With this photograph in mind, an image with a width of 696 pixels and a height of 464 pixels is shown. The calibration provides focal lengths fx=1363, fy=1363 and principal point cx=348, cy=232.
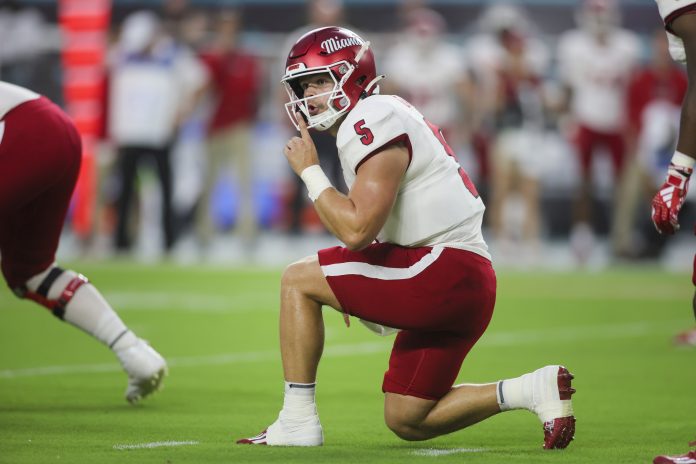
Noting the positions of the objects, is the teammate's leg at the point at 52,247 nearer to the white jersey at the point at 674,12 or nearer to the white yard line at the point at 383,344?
the white yard line at the point at 383,344

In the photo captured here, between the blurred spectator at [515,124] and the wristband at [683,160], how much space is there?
883 centimetres

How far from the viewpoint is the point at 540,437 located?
4.86 m

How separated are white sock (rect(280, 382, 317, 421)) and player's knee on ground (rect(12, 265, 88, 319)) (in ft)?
4.69

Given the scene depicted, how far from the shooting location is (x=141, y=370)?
215 inches

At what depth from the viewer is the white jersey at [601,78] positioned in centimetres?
1303

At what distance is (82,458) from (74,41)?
433 inches

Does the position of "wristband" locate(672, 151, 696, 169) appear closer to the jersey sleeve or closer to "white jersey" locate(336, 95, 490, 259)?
"white jersey" locate(336, 95, 490, 259)

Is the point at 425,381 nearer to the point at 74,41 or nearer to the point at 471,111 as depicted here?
the point at 471,111

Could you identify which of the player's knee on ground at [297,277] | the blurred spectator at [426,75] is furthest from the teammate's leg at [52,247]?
the blurred spectator at [426,75]

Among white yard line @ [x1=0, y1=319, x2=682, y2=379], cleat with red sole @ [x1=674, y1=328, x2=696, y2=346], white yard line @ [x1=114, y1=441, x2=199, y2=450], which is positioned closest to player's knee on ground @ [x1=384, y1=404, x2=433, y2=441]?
white yard line @ [x1=114, y1=441, x2=199, y2=450]

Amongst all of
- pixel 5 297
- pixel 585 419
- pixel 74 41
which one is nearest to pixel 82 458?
pixel 585 419

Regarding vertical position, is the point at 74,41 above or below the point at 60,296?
below

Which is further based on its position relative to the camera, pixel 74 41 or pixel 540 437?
pixel 74 41

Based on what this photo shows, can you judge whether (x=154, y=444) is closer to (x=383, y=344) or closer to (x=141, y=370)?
(x=141, y=370)
